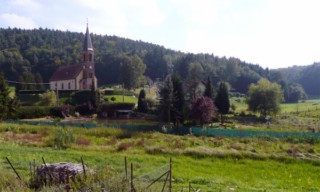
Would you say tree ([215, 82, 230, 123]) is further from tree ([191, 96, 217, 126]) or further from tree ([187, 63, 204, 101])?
tree ([191, 96, 217, 126])

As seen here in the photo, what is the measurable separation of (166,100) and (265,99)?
23.8 meters

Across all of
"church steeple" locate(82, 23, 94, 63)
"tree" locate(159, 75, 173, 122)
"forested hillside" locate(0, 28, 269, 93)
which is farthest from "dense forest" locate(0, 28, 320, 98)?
"tree" locate(159, 75, 173, 122)

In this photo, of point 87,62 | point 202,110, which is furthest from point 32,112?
point 202,110

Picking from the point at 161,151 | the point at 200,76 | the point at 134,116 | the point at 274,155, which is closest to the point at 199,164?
the point at 161,151

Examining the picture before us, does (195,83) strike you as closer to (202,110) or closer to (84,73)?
(202,110)

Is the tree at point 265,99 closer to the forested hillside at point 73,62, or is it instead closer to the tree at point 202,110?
the tree at point 202,110

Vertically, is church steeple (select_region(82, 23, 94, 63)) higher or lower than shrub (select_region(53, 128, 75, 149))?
higher

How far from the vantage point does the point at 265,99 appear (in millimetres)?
61219

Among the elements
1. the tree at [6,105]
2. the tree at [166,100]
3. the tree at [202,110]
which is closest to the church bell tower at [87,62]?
the tree at [6,105]

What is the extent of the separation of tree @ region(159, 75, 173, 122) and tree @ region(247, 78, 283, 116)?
22.5 metres

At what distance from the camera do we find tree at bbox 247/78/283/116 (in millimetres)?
61000

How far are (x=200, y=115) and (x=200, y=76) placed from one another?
3197 centimetres

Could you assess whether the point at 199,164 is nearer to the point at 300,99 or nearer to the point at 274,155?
the point at 274,155

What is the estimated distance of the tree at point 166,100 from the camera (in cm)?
4628
